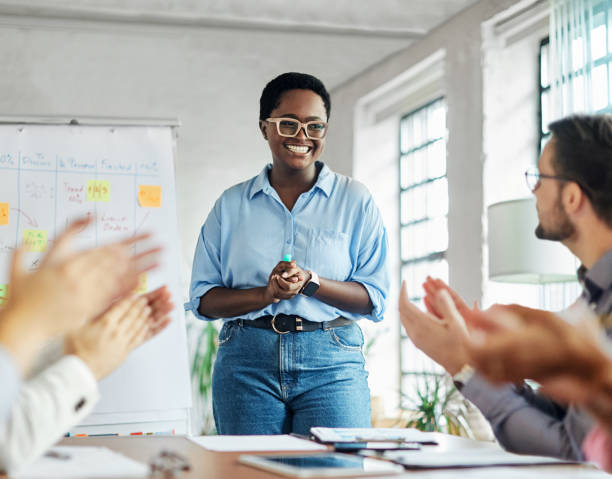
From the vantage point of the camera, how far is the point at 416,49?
6.42m

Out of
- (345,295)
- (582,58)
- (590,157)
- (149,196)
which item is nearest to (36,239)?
(149,196)

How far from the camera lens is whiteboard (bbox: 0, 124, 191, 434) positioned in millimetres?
3219

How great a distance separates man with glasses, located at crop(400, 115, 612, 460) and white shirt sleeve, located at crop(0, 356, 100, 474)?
2.05 feet

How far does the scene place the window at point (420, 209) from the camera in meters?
6.63

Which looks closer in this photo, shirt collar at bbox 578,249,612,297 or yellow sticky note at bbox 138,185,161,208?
shirt collar at bbox 578,249,612,297

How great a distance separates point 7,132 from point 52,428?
239cm

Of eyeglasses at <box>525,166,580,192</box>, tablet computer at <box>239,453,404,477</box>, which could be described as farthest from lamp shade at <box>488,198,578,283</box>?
tablet computer at <box>239,453,404,477</box>

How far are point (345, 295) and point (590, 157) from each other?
0.91m

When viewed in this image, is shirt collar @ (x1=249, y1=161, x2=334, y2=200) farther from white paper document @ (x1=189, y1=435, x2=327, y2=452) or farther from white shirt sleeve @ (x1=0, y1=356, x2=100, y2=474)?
white shirt sleeve @ (x1=0, y1=356, x2=100, y2=474)

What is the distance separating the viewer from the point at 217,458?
146 centimetres

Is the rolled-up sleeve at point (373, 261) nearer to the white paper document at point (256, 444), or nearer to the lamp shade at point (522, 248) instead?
the white paper document at point (256, 444)

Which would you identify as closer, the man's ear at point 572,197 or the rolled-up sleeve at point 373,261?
the man's ear at point 572,197

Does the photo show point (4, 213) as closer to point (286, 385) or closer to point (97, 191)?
point (97, 191)

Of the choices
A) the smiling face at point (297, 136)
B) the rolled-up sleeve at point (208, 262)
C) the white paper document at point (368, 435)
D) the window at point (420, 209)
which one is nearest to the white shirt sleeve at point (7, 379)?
the white paper document at point (368, 435)
